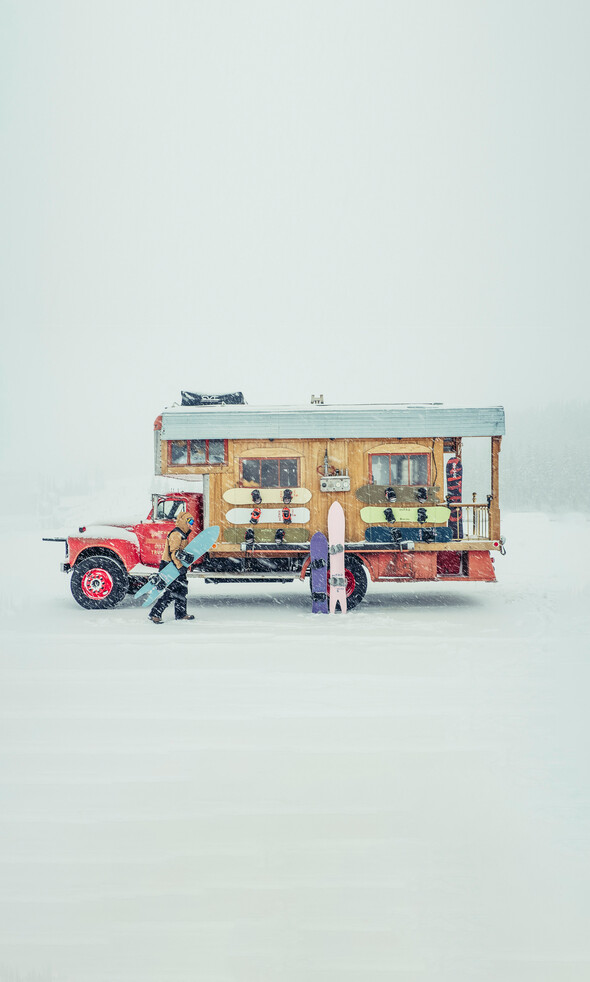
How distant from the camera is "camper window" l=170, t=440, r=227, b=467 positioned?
43.1ft

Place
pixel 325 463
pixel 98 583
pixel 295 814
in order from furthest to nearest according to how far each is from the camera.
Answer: pixel 325 463
pixel 98 583
pixel 295 814

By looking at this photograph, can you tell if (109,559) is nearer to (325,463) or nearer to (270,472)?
(270,472)

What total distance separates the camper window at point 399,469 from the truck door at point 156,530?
345 cm

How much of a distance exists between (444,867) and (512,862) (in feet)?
1.22

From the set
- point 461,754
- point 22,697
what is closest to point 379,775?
point 461,754

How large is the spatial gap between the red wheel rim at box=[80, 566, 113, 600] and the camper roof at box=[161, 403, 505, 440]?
2564 millimetres

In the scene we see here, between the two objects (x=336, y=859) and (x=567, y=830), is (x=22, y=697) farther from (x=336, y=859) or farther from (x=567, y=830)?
(x=567, y=830)

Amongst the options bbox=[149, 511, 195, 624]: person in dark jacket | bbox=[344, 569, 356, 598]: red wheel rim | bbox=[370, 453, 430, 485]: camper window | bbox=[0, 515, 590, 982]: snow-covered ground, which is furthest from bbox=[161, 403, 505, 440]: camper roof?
bbox=[0, 515, 590, 982]: snow-covered ground

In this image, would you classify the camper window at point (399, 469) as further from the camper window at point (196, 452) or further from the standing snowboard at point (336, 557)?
the camper window at point (196, 452)

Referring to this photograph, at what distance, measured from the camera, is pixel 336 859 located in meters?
3.91

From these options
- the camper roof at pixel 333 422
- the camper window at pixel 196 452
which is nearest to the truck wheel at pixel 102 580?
the camper window at pixel 196 452

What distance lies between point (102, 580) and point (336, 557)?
397 centimetres

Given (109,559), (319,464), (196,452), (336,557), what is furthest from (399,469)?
(109,559)

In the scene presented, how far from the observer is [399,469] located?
42.5 feet
